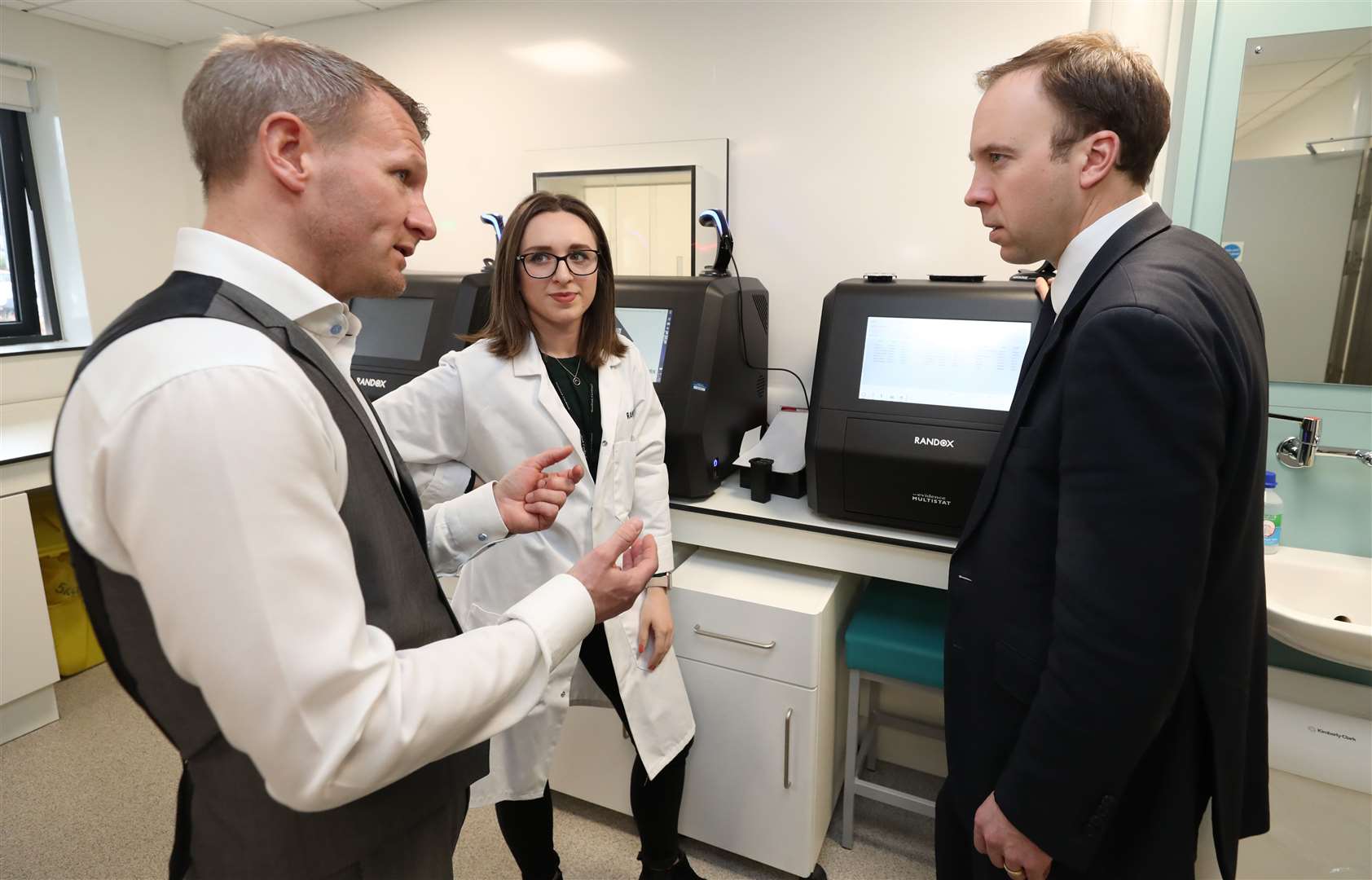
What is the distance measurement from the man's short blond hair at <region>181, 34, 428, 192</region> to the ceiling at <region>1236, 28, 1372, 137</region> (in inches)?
74.6

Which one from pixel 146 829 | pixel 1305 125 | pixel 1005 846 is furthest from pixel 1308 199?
pixel 146 829

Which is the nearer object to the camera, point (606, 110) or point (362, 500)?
point (362, 500)

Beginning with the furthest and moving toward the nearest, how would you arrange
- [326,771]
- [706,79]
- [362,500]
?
1. [706,79]
2. [362,500]
3. [326,771]

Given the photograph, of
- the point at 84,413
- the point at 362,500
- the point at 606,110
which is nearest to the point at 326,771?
the point at 362,500

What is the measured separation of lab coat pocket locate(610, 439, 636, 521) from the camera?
1.59m

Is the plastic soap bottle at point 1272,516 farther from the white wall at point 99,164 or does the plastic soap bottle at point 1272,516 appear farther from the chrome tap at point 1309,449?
the white wall at point 99,164

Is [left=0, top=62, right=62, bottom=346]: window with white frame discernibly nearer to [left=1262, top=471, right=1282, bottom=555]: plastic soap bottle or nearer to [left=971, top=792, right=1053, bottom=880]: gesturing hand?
[left=971, top=792, right=1053, bottom=880]: gesturing hand

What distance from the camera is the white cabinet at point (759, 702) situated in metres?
1.67

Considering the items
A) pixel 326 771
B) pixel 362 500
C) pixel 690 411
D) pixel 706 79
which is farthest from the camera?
pixel 706 79

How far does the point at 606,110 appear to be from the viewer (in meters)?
2.47

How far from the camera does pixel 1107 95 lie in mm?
959

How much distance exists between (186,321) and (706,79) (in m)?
1.99

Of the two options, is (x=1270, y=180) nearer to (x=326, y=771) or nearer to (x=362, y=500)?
(x=362, y=500)

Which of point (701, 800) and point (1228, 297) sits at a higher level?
point (1228, 297)
